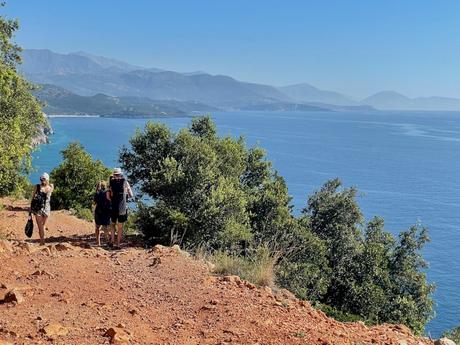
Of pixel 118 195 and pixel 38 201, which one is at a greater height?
pixel 118 195

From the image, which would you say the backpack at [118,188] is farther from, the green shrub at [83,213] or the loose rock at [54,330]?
the green shrub at [83,213]

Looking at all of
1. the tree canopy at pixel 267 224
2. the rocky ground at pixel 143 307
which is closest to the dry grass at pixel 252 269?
the rocky ground at pixel 143 307

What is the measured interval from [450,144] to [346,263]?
145m

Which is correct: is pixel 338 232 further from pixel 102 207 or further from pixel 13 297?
pixel 13 297

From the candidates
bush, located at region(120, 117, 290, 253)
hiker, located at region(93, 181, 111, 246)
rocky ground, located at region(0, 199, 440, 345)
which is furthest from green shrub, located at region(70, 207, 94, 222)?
A: rocky ground, located at region(0, 199, 440, 345)

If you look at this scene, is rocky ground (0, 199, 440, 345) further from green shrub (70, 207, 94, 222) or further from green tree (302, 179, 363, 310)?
green tree (302, 179, 363, 310)

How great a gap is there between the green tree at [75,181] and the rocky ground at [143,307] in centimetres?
1587

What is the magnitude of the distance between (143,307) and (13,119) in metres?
9.97

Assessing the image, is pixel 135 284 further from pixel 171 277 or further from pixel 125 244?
pixel 125 244

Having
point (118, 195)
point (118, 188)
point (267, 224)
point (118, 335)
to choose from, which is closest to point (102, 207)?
point (118, 195)

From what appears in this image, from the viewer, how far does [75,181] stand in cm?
2633

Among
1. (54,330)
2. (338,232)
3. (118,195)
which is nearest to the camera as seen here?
(54,330)

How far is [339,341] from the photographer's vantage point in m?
7.06

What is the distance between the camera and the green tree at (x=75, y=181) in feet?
84.1
